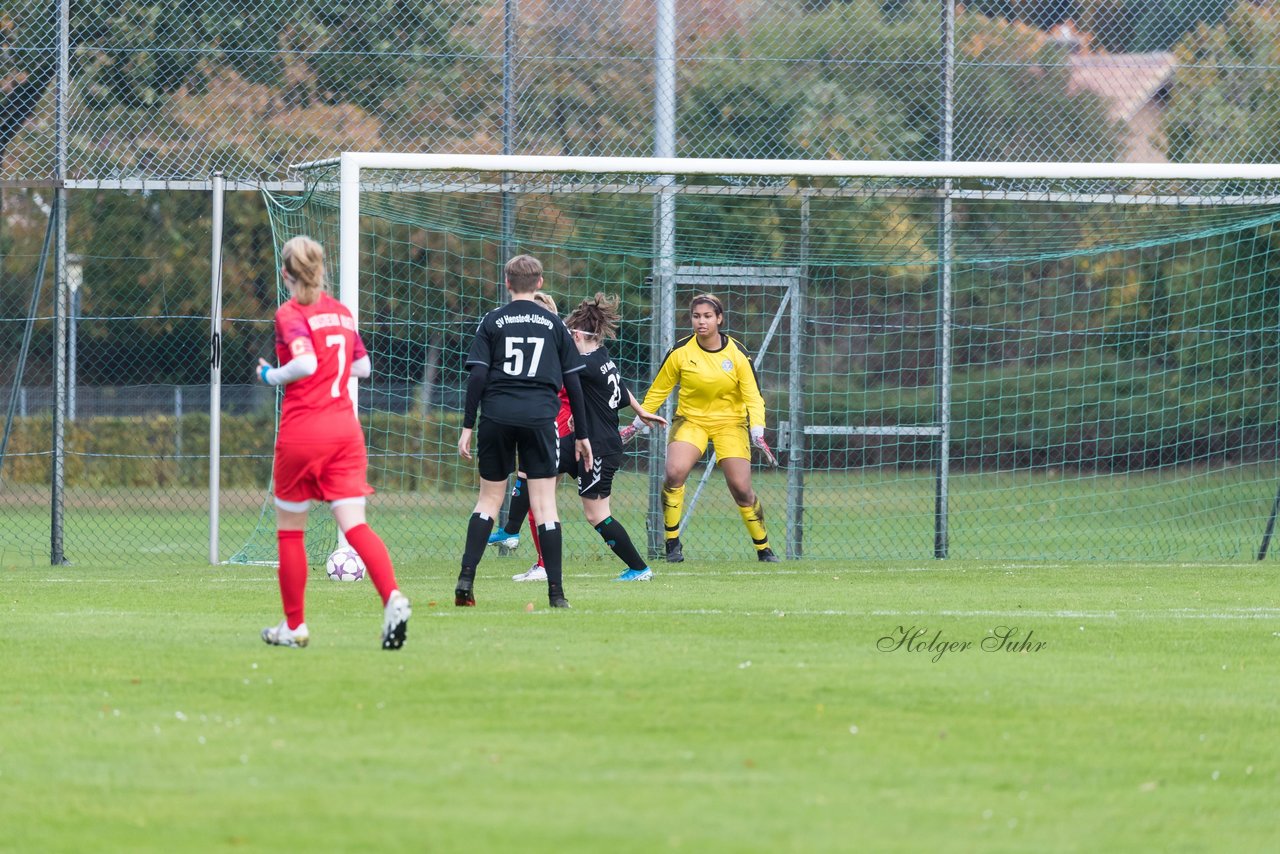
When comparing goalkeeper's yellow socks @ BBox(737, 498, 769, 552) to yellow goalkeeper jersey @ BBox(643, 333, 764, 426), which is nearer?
yellow goalkeeper jersey @ BBox(643, 333, 764, 426)

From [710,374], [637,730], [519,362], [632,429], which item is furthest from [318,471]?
[710,374]

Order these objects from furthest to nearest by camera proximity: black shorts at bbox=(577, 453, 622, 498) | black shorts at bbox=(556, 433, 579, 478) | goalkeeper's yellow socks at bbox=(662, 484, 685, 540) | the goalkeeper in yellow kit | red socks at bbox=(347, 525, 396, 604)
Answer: goalkeeper's yellow socks at bbox=(662, 484, 685, 540)
the goalkeeper in yellow kit
black shorts at bbox=(556, 433, 579, 478)
black shorts at bbox=(577, 453, 622, 498)
red socks at bbox=(347, 525, 396, 604)

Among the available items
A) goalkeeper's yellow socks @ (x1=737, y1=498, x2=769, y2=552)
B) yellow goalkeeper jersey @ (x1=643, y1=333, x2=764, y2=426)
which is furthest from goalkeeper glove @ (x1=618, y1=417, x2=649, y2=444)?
goalkeeper's yellow socks @ (x1=737, y1=498, x2=769, y2=552)

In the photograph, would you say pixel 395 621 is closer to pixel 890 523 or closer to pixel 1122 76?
pixel 890 523

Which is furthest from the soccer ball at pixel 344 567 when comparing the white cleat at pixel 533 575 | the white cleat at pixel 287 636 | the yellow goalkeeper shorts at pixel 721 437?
the white cleat at pixel 287 636

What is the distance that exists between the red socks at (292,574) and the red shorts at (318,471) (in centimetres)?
19

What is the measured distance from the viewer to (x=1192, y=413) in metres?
17.3

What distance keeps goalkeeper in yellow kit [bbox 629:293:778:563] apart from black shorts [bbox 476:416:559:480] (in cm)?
383

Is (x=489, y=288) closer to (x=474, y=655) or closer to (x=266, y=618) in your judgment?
(x=266, y=618)

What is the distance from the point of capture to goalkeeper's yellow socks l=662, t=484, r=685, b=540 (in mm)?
13875

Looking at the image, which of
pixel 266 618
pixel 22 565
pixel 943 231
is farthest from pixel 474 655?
pixel 943 231

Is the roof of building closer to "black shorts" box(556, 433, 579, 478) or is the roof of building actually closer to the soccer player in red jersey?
"black shorts" box(556, 433, 579, 478)

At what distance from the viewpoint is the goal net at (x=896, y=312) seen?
1454 centimetres

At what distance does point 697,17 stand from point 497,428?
739cm
